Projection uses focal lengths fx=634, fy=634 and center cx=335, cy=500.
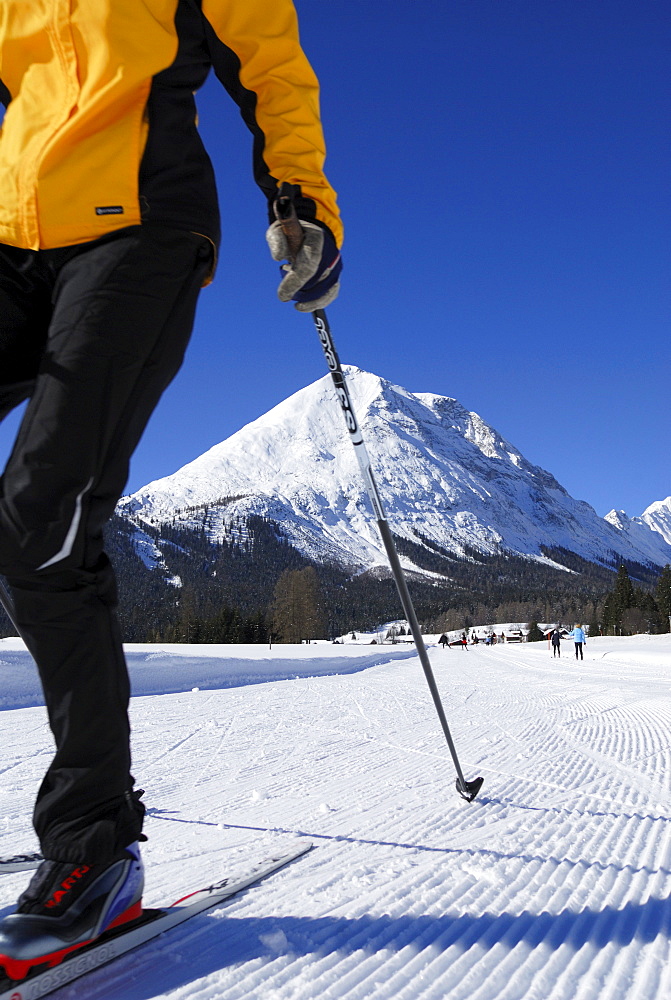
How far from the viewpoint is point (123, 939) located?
3.67 feet

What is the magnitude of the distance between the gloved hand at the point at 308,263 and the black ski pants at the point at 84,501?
29 centimetres

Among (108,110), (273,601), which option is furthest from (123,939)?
(273,601)

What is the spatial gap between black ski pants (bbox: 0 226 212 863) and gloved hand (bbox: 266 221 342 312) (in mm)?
286

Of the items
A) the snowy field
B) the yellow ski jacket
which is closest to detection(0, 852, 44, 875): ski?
the snowy field

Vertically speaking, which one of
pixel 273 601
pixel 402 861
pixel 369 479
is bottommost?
pixel 402 861

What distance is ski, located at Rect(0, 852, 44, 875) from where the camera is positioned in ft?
5.34

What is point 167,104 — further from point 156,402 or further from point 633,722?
point 633,722

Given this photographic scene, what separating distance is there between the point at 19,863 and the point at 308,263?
5.60 ft

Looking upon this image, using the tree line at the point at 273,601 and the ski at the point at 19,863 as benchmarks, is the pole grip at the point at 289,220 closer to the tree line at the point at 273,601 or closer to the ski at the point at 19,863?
the ski at the point at 19,863

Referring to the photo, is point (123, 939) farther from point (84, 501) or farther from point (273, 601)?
point (273, 601)

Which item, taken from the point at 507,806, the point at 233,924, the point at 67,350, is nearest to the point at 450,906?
the point at 233,924

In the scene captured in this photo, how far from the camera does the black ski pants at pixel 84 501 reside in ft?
3.75

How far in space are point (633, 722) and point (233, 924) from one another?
4.41 m

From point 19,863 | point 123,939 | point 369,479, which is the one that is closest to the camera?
point 123,939
